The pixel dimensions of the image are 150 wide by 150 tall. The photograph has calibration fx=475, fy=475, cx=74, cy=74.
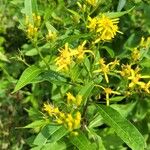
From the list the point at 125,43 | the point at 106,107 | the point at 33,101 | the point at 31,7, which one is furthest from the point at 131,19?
the point at 106,107

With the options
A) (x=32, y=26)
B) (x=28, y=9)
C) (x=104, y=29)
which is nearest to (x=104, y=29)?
(x=104, y=29)

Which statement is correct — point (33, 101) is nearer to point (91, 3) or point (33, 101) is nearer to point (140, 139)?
point (91, 3)

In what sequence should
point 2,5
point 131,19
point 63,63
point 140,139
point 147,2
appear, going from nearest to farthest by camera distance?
point 140,139 → point 63,63 → point 147,2 → point 131,19 → point 2,5

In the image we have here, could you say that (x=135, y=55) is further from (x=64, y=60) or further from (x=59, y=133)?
(x=59, y=133)

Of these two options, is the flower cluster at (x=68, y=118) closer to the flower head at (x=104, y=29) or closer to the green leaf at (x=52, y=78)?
the green leaf at (x=52, y=78)

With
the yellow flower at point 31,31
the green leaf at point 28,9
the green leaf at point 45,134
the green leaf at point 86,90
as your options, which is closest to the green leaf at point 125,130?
the green leaf at point 86,90
